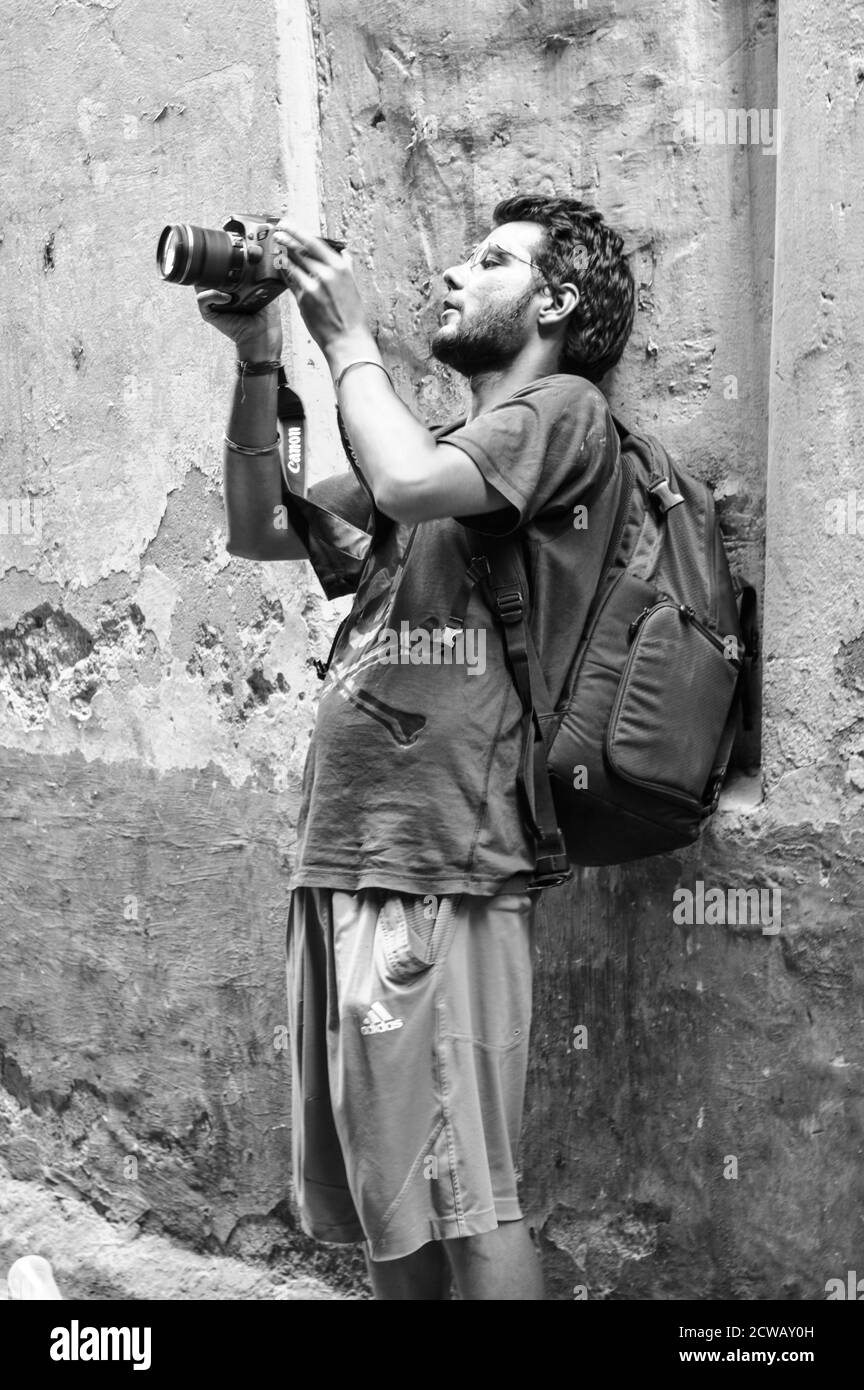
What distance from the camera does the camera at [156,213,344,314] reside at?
2.35 metres

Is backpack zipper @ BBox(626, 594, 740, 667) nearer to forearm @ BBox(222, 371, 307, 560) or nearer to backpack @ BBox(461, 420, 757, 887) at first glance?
backpack @ BBox(461, 420, 757, 887)

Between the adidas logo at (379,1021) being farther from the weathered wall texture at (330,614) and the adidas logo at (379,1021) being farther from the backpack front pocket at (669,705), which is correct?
the weathered wall texture at (330,614)

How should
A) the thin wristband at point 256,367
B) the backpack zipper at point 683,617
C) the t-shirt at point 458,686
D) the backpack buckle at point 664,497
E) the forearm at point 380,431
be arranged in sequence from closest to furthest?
the forearm at point 380,431 → the t-shirt at point 458,686 → the backpack zipper at point 683,617 → the backpack buckle at point 664,497 → the thin wristband at point 256,367

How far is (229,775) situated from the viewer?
3.11 metres

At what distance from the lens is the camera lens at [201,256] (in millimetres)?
2342

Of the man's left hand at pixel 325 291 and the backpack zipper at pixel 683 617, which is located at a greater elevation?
the man's left hand at pixel 325 291

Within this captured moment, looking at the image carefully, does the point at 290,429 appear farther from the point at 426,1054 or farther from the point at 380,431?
the point at 426,1054

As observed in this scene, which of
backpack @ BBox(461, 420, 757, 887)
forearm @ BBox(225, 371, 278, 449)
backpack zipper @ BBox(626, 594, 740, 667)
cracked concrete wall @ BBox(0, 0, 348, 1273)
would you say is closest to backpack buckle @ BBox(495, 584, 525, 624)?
backpack @ BBox(461, 420, 757, 887)

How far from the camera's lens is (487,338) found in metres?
2.46

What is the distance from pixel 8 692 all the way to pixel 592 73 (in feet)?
5.26


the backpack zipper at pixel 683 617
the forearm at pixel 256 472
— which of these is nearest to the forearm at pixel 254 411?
the forearm at pixel 256 472

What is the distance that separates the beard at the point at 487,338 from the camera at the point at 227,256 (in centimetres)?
20

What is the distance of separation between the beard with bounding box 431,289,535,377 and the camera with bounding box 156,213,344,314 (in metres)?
0.20

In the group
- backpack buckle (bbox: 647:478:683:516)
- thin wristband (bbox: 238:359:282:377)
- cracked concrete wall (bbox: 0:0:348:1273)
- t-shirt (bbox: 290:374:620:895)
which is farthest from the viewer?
cracked concrete wall (bbox: 0:0:348:1273)
